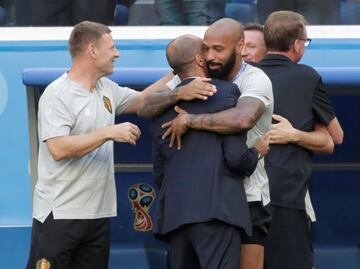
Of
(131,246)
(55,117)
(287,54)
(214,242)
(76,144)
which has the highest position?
(287,54)

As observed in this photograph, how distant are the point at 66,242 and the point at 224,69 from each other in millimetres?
1085

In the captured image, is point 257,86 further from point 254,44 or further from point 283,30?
point 254,44

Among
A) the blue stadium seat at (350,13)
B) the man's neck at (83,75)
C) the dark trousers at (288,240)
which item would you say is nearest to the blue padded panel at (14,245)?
the man's neck at (83,75)

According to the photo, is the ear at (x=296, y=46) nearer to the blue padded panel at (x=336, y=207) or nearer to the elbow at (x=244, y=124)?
the elbow at (x=244, y=124)

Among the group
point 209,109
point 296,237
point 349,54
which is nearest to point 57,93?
point 209,109

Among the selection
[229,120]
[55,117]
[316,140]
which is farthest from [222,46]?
[55,117]

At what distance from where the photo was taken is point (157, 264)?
5793 mm

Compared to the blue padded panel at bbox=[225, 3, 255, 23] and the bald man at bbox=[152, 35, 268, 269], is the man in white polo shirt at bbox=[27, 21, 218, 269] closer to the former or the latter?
the bald man at bbox=[152, 35, 268, 269]

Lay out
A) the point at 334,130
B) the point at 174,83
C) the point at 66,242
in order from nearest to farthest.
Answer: the point at 174,83 < the point at 66,242 < the point at 334,130

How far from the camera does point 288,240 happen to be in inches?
187

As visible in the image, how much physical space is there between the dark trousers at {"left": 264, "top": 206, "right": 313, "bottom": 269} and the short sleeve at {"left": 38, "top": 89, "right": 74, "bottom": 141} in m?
0.99

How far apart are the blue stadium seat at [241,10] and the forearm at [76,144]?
139 centimetres

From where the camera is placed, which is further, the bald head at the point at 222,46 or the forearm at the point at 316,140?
the forearm at the point at 316,140

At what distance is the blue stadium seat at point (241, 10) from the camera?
563 cm
